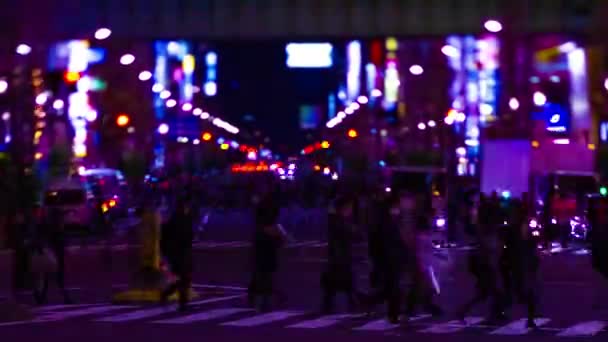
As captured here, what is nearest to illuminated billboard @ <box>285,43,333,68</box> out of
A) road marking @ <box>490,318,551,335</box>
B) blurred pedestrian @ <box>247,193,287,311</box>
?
blurred pedestrian @ <box>247,193,287,311</box>

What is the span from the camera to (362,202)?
43594mm

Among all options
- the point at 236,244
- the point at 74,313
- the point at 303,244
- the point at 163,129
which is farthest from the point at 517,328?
the point at 163,129

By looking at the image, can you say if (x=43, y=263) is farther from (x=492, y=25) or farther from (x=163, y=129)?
(x=163, y=129)

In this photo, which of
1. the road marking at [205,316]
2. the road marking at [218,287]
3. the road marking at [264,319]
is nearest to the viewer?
the road marking at [264,319]

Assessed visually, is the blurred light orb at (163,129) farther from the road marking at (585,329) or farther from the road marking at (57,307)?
the road marking at (585,329)

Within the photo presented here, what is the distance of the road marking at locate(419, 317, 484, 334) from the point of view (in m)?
20.7

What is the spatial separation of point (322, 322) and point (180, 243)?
256 centimetres

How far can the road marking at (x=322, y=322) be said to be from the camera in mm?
20953

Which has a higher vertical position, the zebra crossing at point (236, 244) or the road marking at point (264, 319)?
the zebra crossing at point (236, 244)

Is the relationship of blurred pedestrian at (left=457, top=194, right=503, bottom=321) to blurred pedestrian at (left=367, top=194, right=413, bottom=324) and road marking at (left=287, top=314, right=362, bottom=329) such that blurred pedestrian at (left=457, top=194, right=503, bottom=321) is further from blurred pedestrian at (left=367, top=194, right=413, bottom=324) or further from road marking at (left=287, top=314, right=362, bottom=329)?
road marking at (left=287, top=314, right=362, bottom=329)

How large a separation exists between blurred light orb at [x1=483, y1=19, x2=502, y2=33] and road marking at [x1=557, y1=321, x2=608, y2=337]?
19935mm

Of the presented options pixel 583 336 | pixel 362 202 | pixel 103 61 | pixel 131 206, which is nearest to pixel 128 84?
pixel 103 61

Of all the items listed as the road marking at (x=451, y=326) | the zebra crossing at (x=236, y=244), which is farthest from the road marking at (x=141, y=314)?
the zebra crossing at (x=236, y=244)

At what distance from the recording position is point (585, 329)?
2106 centimetres
